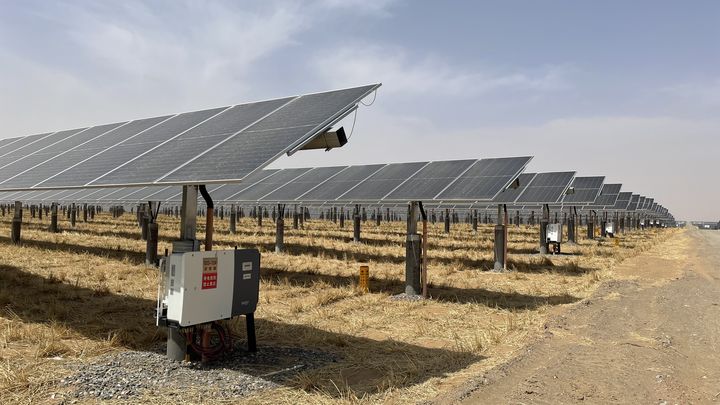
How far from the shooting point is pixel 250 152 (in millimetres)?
7945

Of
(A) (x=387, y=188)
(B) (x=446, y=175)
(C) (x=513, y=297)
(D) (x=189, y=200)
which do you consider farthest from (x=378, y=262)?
(D) (x=189, y=200)

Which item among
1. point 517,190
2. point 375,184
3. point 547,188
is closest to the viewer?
point 375,184

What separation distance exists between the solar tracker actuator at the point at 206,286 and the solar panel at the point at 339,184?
14996 millimetres

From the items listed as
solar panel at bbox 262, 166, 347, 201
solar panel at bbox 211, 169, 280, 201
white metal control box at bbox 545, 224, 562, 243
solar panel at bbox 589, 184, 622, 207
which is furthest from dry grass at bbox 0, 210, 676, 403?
solar panel at bbox 589, 184, 622, 207

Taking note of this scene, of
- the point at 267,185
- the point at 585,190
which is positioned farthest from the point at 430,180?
the point at 585,190

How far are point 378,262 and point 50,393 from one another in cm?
1441

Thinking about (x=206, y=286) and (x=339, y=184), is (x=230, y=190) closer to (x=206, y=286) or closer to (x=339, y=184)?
(x=339, y=184)

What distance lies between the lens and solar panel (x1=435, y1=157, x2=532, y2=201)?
15805 millimetres

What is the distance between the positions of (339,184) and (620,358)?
60.6 ft

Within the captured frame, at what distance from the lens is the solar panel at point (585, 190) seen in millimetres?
32541

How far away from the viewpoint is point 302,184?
2862 cm

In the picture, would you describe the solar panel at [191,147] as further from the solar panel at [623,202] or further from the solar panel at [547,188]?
the solar panel at [623,202]

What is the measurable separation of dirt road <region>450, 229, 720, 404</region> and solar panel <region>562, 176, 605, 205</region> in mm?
19817

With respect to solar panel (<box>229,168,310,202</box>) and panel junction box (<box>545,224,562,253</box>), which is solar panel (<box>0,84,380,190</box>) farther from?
panel junction box (<box>545,224,562,253</box>)
